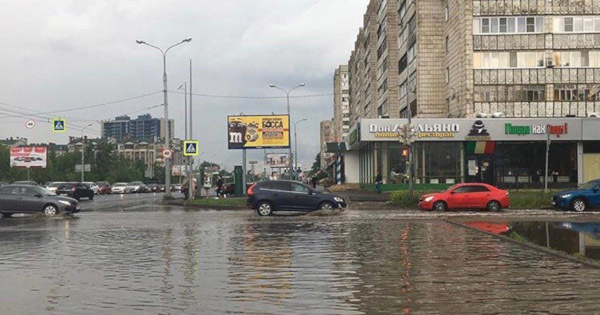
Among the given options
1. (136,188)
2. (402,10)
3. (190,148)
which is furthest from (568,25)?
(136,188)

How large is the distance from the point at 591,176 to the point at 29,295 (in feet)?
160

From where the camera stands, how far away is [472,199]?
99.6 ft

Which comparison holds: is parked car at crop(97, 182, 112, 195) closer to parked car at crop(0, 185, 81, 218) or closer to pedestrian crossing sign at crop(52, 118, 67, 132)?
pedestrian crossing sign at crop(52, 118, 67, 132)

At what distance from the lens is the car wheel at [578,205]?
95.9ft

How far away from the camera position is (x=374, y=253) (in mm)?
13906

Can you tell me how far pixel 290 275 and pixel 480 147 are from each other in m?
41.8

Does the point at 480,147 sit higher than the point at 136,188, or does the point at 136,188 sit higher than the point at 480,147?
the point at 480,147

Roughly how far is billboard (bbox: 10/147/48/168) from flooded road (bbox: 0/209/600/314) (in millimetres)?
67508

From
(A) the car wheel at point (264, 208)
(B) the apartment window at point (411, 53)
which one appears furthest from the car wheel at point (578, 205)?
(B) the apartment window at point (411, 53)

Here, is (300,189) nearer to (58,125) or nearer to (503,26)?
(58,125)

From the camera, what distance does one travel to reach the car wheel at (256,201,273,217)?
28656 millimetres

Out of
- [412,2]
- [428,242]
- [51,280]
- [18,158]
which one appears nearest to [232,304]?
[51,280]

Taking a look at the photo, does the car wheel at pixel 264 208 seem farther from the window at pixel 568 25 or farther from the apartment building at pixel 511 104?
the window at pixel 568 25

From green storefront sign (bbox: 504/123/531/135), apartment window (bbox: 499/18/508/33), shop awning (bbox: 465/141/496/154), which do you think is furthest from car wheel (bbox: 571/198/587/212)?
apartment window (bbox: 499/18/508/33)
